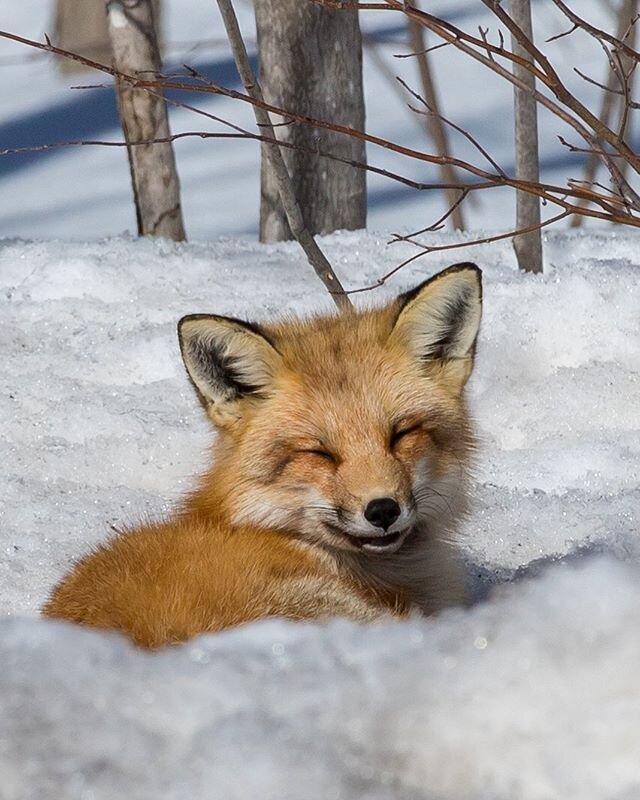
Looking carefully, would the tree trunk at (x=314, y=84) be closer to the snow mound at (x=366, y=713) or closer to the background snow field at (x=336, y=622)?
the background snow field at (x=336, y=622)

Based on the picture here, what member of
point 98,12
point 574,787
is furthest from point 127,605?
point 98,12

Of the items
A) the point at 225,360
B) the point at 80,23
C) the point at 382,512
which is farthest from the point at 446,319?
the point at 80,23

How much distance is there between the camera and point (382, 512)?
3.15 meters

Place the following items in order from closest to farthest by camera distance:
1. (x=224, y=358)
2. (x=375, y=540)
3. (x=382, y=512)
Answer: (x=382, y=512), (x=375, y=540), (x=224, y=358)

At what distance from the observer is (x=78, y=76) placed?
15.3 metres

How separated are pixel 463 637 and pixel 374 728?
0.21 metres

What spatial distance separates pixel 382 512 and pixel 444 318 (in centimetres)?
83

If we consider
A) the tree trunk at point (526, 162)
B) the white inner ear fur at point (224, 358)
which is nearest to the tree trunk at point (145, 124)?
the tree trunk at point (526, 162)

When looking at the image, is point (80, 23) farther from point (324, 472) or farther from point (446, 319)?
point (324, 472)

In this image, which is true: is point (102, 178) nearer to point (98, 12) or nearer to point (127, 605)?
point (98, 12)

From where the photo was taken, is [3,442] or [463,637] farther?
[3,442]

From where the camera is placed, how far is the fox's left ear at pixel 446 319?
359 centimetres

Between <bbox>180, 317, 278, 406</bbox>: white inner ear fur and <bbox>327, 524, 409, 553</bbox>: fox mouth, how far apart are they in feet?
1.75

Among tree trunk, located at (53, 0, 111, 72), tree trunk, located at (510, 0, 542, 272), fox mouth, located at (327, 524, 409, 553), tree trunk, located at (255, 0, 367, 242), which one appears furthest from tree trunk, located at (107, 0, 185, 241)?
tree trunk, located at (53, 0, 111, 72)
